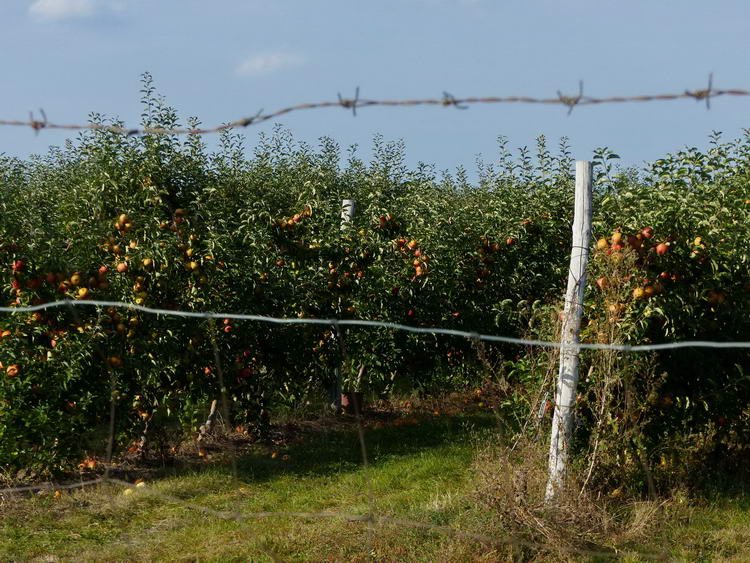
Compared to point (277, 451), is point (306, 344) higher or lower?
higher

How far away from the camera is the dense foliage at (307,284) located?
5.71 metres

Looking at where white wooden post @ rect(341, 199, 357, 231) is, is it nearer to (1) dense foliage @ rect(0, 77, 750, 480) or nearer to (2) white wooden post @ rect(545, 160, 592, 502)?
(1) dense foliage @ rect(0, 77, 750, 480)

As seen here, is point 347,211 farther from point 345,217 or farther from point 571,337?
point 571,337

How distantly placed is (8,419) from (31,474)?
0.68m

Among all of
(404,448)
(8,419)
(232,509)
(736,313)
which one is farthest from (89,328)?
(736,313)

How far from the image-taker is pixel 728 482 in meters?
6.17

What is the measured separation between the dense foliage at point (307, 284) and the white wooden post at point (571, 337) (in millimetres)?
180

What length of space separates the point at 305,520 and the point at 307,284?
2.70 meters

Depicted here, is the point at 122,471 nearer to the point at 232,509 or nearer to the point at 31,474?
the point at 31,474

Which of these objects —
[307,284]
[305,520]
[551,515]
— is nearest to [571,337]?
[551,515]

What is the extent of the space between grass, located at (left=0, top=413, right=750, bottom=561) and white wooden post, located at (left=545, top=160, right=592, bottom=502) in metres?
0.55

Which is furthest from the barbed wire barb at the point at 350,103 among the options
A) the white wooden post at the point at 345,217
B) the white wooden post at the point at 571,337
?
the white wooden post at the point at 345,217

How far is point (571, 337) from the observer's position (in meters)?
4.97

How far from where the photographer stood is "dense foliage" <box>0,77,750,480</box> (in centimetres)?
571
